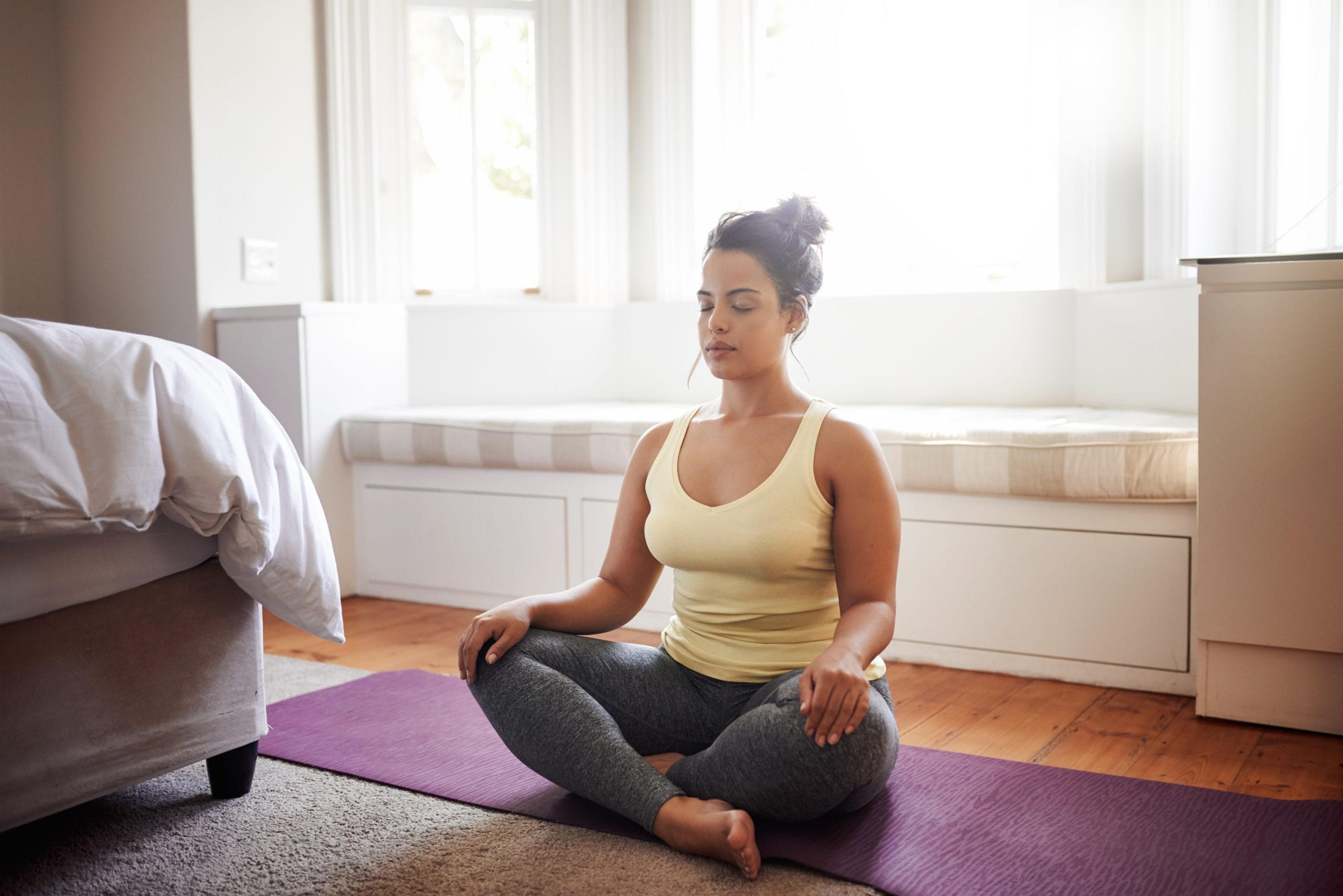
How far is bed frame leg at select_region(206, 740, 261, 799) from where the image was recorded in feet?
5.56

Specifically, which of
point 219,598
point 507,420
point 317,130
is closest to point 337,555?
point 507,420

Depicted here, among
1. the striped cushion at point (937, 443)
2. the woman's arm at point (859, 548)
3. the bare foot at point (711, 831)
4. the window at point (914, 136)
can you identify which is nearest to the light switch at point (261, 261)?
the striped cushion at point (937, 443)

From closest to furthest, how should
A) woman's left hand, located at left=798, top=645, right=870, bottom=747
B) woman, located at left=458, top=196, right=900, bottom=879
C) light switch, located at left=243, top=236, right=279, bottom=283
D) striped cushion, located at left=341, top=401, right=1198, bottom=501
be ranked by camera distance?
woman's left hand, located at left=798, top=645, right=870, bottom=747 → woman, located at left=458, top=196, right=900, bottom=879 → striped cushion, located at left=341, top=401, right=1198, bottom=501 → light switch, located at left=243, top=236, right=279, bottom=283

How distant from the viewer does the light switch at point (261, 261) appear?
3.44m

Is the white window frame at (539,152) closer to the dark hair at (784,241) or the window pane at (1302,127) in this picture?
the window pane at (1302,127)

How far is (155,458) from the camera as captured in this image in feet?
4.74

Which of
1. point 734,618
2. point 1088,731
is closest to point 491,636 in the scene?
point 734,618

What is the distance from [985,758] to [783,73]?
258 centimetres

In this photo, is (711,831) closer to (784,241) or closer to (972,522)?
(784,241)

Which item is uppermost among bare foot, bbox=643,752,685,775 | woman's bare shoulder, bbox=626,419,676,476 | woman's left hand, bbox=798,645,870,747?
woman's bare shoulder, bbox=626,419,676,476

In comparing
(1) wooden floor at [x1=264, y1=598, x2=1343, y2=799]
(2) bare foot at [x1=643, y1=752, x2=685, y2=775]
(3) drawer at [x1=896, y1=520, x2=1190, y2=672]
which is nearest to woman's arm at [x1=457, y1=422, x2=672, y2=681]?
Result: (2) bare foot at [x1=643, y1=752, x2=685, y2=775]

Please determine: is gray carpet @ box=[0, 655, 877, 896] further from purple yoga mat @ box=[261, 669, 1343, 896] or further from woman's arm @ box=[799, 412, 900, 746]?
woman's arm @ box=[799, 412, 900, 746]

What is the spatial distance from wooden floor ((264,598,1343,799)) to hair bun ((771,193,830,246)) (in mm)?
922

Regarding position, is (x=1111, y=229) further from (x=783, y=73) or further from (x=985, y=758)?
(x=985, y=758)
